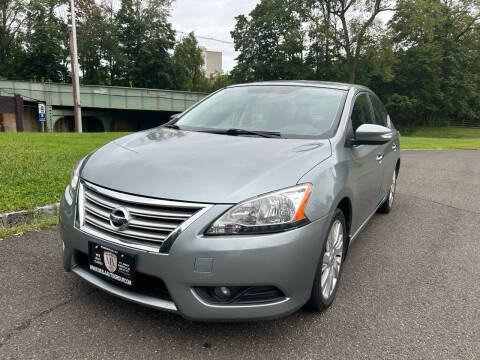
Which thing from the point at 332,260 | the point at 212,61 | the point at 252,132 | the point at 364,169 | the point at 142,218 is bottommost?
the point at 332,260

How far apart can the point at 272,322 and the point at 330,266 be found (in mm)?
544

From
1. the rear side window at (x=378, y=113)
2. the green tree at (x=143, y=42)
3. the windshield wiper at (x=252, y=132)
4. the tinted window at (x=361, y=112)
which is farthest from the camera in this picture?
the green tree at (x=143, y=42)

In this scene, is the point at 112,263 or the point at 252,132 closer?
the point at 112,263

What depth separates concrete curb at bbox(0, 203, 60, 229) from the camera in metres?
3.99

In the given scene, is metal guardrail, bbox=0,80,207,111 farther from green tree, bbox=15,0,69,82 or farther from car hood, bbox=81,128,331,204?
car hood, bbox=81,128,331,204

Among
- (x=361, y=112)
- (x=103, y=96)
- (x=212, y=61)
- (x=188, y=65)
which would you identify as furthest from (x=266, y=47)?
(x=361, y=112)

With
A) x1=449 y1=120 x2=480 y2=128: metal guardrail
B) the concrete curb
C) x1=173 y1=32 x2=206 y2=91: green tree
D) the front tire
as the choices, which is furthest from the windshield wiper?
x1=449 y1=120 x2=480 y2=128: metal guardrail

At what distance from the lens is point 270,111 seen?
130 inches

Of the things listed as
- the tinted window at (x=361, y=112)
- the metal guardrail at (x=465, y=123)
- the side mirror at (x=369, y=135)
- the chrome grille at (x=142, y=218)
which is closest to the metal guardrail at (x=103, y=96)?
the metal guardrail at (x=465, y=123)

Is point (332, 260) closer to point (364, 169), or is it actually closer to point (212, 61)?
point (364, 169)

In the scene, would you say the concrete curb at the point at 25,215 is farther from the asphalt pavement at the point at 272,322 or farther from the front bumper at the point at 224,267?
the front bumper at the point at 224,267

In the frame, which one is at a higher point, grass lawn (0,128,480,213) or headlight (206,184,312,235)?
headlight (206,184,312,235)

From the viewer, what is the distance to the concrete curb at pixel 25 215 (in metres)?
3.99

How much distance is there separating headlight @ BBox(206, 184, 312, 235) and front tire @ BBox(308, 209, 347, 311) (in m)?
0.37
